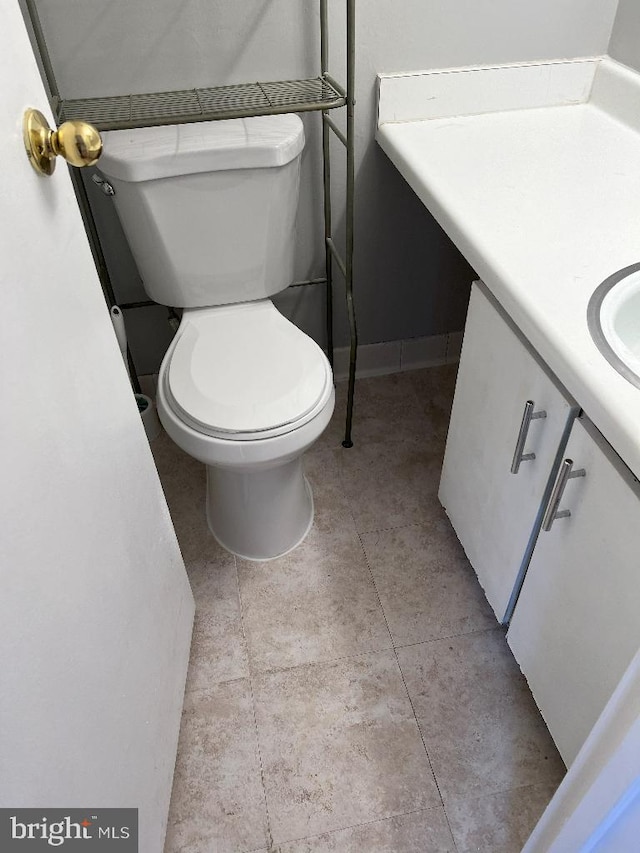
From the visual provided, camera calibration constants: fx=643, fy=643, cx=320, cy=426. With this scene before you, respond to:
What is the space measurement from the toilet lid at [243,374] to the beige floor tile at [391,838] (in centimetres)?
73

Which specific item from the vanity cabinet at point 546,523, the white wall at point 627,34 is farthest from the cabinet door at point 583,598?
the white wall at point 627,34

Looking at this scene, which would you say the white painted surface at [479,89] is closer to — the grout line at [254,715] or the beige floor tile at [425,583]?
the beige floor tile at [425,583]

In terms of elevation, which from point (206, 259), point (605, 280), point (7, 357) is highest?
point (7, 357)

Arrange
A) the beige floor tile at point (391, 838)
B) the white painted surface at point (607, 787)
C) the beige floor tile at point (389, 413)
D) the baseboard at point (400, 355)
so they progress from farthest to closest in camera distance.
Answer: the baseboard at point (400, 355) → the beige floor tile at point (389, 413) → the beige floor tile at point (391, 838) → the white painted surface at point (607, 787)

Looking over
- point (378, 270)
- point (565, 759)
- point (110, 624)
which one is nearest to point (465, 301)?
point (378, 270)

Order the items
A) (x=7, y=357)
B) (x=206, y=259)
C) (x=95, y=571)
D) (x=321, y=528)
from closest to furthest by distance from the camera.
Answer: (x=7, y=357), (x=95, y=571), (x=206, y=259), (x=321, y=528)

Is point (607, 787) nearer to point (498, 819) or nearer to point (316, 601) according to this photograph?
point (498, 819)

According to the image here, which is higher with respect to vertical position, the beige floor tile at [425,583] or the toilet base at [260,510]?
the toilet base at [260,510]

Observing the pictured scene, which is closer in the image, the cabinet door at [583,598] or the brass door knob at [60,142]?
the brass door knob at [60,142]

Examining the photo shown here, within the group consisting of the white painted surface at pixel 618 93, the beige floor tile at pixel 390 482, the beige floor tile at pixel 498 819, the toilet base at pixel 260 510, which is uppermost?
the white painted surface at pixel 618 93

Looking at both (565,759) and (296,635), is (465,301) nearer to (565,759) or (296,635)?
(296,635)

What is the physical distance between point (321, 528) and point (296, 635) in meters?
0.30

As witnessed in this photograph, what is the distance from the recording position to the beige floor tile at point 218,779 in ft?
3.68

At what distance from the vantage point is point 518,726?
126 centimetres
